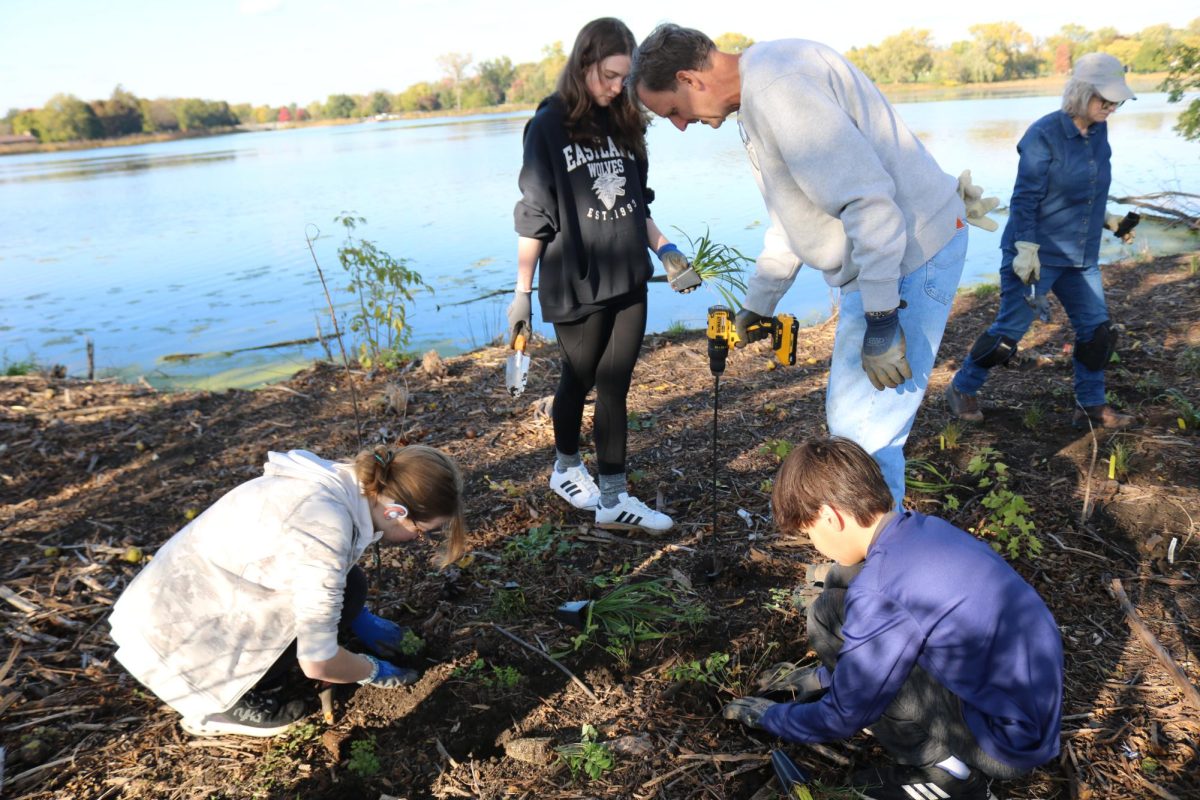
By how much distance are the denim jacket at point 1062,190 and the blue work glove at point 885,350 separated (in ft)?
7.46

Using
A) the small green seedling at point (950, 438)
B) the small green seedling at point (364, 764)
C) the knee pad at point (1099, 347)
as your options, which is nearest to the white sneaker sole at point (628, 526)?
the small green seedling at point (364, 764)

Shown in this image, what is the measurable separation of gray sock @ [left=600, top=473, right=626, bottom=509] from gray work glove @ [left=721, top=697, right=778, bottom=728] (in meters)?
1.23

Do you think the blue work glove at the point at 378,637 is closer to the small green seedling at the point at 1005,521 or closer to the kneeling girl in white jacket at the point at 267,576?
the kneeling girl in white jacket at the point at 267,576

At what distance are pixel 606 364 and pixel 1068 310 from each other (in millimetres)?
2818

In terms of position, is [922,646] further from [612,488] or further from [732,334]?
[612,488]

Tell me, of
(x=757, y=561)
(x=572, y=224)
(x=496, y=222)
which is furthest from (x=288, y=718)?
(x=496, y=222)

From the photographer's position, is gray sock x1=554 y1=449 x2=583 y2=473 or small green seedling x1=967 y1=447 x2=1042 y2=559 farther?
gray sock x1=554 y1=449 x2=583 y2=473

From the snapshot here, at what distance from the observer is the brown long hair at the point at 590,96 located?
2812mm

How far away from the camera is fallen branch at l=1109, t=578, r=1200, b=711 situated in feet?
7.59

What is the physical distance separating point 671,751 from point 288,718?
1.29 metres

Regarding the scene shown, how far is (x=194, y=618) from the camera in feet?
7.30

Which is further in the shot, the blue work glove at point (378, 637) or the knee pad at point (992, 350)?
the knee pad at point (992, 350)

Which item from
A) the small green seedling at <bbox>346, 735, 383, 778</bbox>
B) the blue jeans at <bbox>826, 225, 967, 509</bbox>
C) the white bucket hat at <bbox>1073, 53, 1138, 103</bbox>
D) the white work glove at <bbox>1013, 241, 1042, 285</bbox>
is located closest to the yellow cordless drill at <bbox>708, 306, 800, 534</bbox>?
the blue jeans at <bbox>826, 225, 967, 509</bbox>

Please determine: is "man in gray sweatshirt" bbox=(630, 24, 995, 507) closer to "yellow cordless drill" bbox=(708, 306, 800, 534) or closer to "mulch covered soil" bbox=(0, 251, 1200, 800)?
"yellow cordless drill" bbox=(708, 306, 800, 534)
